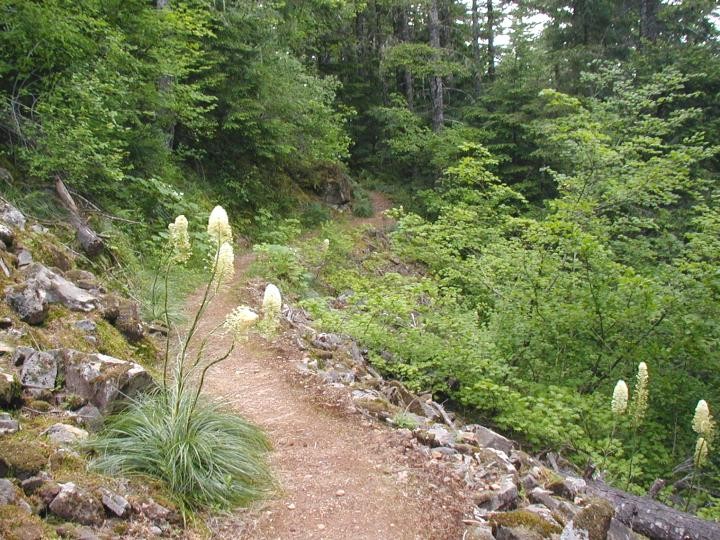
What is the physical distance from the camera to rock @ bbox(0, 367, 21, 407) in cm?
363

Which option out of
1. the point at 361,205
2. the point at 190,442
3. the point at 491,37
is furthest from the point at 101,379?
the point at 491,37

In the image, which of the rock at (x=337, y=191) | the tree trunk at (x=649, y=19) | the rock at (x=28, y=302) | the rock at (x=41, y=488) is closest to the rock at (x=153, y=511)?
the rock at (x=41, y=488)

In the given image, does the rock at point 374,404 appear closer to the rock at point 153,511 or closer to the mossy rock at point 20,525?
the rock at point 153,511

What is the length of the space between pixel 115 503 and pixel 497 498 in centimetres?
274

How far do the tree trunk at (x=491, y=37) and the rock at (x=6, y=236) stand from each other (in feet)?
81.7

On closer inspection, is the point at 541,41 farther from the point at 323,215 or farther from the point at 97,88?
the point at 97,88

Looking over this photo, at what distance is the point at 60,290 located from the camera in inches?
214

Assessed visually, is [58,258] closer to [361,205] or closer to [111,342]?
[111,342]

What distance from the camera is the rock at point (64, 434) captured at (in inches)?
137

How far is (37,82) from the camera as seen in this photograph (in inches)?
320

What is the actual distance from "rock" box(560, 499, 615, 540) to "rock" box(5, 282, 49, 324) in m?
4.70

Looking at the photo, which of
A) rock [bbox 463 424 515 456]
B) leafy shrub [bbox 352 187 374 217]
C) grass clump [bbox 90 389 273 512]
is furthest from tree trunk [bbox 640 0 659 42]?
grass clump [bbox 90 389 273 512]

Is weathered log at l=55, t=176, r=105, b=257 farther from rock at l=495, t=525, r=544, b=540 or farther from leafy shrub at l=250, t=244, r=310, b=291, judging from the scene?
rock at l=495, t=525, r=544, b=540

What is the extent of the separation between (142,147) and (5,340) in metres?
7.12
